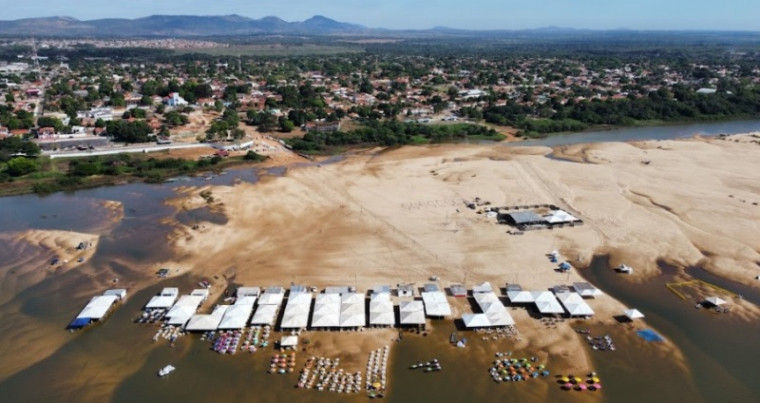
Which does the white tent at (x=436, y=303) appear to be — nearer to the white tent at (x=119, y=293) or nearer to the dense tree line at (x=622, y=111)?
the white tent at (x=119, y=293)

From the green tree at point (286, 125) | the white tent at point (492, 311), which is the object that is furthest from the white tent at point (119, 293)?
the green tree at point (286, 125)

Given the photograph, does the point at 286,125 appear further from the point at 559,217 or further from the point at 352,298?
the point at 352,298

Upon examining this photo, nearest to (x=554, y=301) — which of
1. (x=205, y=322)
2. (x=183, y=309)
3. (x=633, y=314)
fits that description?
(x=633, y=314)

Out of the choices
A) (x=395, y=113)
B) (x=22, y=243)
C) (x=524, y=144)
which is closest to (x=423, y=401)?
(x=22, y=243)

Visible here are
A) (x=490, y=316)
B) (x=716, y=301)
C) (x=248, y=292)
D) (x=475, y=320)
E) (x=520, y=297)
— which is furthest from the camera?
(x=248, y=292)

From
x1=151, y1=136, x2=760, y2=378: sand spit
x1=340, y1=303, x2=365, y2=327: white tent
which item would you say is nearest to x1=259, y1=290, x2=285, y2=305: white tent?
x1=151, y1=136, x2=760, y2=378: sand spit
